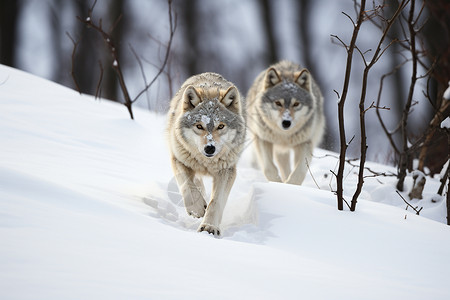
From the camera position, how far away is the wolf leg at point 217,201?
3.60 metres

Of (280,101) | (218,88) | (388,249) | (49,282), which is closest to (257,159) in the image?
(280,101)

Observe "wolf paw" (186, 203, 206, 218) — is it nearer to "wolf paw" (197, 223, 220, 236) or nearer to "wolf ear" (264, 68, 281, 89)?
"wolf paw" (197, 223, 220, 236)

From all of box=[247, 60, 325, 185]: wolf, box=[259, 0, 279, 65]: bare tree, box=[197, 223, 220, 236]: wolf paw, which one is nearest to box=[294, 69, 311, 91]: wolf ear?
box=[247, 60, 325, 185]: wolf

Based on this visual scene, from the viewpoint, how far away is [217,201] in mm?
3957

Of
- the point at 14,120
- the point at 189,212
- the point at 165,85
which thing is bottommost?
the point at 165,85

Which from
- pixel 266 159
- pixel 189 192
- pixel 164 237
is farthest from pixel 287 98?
pixel 164 237

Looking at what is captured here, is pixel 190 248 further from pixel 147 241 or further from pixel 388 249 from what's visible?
pixel 388 249

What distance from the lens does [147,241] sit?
7.98 ft

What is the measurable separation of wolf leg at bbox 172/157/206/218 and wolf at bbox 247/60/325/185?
2.25 metres

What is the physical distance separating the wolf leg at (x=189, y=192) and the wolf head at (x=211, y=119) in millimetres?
301

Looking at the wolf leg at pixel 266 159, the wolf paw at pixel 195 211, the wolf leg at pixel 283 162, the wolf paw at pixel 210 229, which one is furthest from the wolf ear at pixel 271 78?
the wolf paw at pixel 210 229

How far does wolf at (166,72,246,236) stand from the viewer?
409 cm

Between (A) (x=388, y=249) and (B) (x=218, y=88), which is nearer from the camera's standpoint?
(A) (x=388, y=249)

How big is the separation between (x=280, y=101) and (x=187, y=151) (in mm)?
2508
